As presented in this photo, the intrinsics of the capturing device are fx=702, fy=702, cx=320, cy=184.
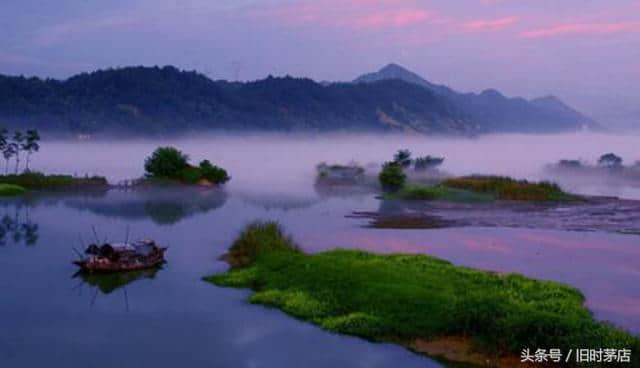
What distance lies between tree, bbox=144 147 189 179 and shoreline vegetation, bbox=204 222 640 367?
151 feet

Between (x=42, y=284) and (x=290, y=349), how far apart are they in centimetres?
1265

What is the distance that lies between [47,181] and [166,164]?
40.0 feet

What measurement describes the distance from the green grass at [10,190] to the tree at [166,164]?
13.9m

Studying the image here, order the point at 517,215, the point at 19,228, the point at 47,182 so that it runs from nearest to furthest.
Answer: the point at 19,228 < the point at 517,215 < the point at 47,182

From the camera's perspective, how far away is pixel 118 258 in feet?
98.5

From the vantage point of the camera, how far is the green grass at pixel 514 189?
62969 mm

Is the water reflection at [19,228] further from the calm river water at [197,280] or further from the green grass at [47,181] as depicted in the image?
the green grass at [47,181]

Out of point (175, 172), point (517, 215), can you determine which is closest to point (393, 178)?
point (517, 215)

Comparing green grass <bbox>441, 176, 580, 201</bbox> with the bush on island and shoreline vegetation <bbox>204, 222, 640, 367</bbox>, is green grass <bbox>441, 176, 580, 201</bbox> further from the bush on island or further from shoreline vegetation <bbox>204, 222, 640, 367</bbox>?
shoreline vegetation <bbox>204, 222, 640, 367</bbox>

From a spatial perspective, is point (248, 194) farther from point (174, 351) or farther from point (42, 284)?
point (174, 351)

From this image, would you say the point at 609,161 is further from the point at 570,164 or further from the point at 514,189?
the point at 514,189

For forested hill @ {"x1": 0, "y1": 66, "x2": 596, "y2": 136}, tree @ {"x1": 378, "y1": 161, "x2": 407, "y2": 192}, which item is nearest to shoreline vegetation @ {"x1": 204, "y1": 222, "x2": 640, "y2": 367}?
tree @ {"x1": 378, "y1": 161, "x2": 407, "y2": 192}

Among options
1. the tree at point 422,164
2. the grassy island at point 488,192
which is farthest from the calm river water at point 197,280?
the tree at point 422,164

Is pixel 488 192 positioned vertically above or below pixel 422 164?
below
